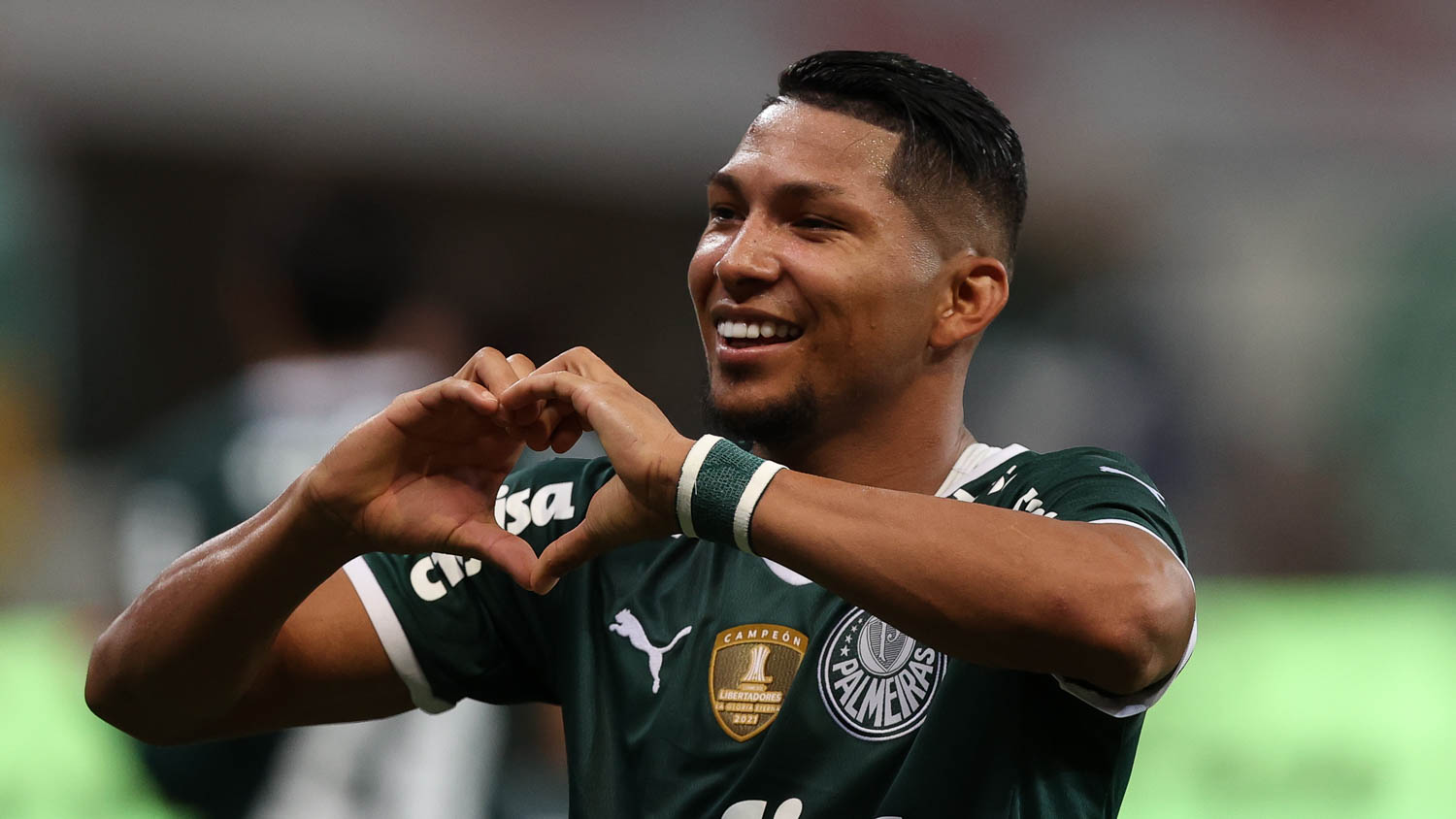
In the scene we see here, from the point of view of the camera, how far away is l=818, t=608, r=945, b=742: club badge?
93.0 inches

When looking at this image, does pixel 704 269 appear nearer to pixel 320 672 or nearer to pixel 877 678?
pixel 877 678

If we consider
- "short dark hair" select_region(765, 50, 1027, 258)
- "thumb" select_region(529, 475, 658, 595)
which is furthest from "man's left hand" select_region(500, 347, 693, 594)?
"short dark hair" select_region(765, 50, 1027, 258)

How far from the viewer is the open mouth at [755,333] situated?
8.68ft

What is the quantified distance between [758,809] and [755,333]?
784 millimetres

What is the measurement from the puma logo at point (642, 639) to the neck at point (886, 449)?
0.39 meters

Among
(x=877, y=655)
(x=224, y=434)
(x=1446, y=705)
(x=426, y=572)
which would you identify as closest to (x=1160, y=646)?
(x=877, y=655)

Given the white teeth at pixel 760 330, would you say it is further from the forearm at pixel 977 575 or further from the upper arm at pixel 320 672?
the upper arm at pixel 320 672

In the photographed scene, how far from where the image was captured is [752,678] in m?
2.52

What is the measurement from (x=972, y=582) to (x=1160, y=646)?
0.29m

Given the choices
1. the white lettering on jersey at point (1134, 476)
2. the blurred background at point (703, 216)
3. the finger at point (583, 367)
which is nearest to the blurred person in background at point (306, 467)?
the blurred background at point (703, 216)

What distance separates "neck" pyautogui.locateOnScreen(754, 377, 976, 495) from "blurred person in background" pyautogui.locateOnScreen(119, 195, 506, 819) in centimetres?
214

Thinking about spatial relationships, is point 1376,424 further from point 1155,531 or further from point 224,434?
point 1155,531

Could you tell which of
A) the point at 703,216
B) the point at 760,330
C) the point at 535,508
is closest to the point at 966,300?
the point at 760,330

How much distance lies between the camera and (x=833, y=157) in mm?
2697
